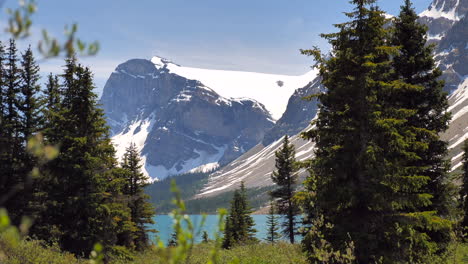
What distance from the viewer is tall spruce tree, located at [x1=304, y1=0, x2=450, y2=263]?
12328 mm

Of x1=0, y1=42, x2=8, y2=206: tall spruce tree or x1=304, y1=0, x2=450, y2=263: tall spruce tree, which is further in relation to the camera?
x1=0, y1=42, x2=8, y2=206: tall spruce tree

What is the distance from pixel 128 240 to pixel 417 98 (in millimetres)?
25506

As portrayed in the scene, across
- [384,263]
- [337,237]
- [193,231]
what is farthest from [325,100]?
[193,231]

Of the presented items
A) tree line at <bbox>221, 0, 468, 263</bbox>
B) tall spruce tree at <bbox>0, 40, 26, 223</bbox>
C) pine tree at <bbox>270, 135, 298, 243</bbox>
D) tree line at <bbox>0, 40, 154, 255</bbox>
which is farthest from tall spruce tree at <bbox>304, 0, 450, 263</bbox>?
pine tree at <bbox>270, 135, 298, 243</bbox>

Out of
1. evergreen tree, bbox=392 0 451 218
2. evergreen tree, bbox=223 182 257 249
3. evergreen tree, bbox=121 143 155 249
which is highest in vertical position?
evergreen tree, bbox=392 0 451 218

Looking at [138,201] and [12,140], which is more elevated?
[12,140]

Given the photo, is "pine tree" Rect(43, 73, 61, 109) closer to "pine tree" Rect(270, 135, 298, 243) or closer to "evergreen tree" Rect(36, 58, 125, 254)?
"evergreen tree" Rect(36, 58, 125, 254)

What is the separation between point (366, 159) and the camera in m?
12.5

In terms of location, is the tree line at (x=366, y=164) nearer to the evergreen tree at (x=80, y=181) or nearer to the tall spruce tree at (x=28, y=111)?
the evergreen tree at (x=80, y=181)

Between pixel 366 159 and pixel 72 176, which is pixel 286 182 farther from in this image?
pixel 366 159

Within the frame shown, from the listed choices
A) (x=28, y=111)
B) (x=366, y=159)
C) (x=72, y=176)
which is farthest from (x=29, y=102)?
(x=366, y=159)

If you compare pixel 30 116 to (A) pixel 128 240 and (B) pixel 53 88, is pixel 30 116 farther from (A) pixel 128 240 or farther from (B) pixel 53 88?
(A) pixel 128 240

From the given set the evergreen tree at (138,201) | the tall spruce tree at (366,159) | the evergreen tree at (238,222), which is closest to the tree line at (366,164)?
the tall spruce tree at (366,159)

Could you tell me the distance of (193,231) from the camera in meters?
1.83
